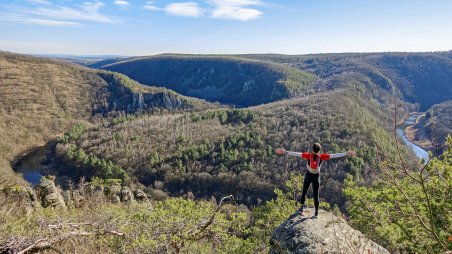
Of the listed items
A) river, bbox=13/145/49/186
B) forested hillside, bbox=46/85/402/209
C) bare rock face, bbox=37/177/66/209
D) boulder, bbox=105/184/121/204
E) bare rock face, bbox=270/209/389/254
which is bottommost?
river, bbox=13/145/49/186

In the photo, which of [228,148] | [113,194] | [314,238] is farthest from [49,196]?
[228,148]

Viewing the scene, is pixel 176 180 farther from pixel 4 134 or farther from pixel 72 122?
pixel 72 122

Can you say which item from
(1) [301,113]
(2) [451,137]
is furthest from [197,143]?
(2) [451,137]

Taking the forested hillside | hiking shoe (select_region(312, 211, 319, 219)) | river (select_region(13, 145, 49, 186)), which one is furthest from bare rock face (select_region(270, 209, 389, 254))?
river (select_region(13, 145, 49, 186))

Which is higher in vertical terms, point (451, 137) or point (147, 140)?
point (451, 137)

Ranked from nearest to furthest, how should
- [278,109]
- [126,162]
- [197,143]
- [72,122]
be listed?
[126,162] < [197,143] < [278,109] < [72,122]

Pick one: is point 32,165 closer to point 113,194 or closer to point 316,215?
point 113,194

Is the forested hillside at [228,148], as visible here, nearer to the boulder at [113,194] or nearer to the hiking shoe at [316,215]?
the boulder at [113,194]

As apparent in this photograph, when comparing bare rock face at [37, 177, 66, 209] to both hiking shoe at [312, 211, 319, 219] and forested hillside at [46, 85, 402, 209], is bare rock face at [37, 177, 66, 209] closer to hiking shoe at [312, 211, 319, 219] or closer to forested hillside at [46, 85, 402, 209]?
hiking shoe at [312, 211, 319, 219]

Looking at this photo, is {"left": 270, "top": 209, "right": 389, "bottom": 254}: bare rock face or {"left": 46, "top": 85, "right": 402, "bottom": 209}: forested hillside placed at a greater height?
{"left": 270, "top": 209, "right": 389, "bottom": 254}: bare rock face
